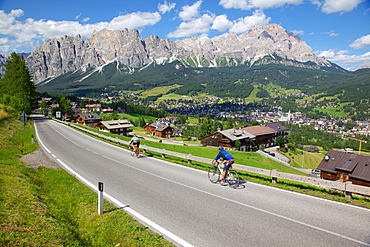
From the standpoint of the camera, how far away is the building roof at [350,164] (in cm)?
3745

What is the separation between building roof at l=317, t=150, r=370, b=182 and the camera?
123 feet

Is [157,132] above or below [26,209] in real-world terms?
below

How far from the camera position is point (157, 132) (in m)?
97.9

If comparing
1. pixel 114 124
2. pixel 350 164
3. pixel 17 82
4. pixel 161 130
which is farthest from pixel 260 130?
pixel 17 82

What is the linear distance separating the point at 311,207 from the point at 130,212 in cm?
731

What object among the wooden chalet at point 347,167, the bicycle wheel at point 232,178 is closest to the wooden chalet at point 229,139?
the wooden chalet at point 347,167

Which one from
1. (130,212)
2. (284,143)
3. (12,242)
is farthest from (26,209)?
(284,143)

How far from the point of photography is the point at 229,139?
241 feet

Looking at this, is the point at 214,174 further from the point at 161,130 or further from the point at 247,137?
the point at 161,130

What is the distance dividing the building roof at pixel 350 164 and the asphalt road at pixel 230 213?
35.3 meters

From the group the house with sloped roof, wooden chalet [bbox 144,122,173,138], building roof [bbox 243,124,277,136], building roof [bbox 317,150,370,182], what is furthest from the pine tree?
building roof [bbox 243,124,277,136]

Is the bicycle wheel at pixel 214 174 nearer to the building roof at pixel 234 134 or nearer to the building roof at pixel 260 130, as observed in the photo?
the building roof at pixel 234 134

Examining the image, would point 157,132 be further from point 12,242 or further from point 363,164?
point 12,242

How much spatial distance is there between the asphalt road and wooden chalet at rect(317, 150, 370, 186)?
32.7 meters
